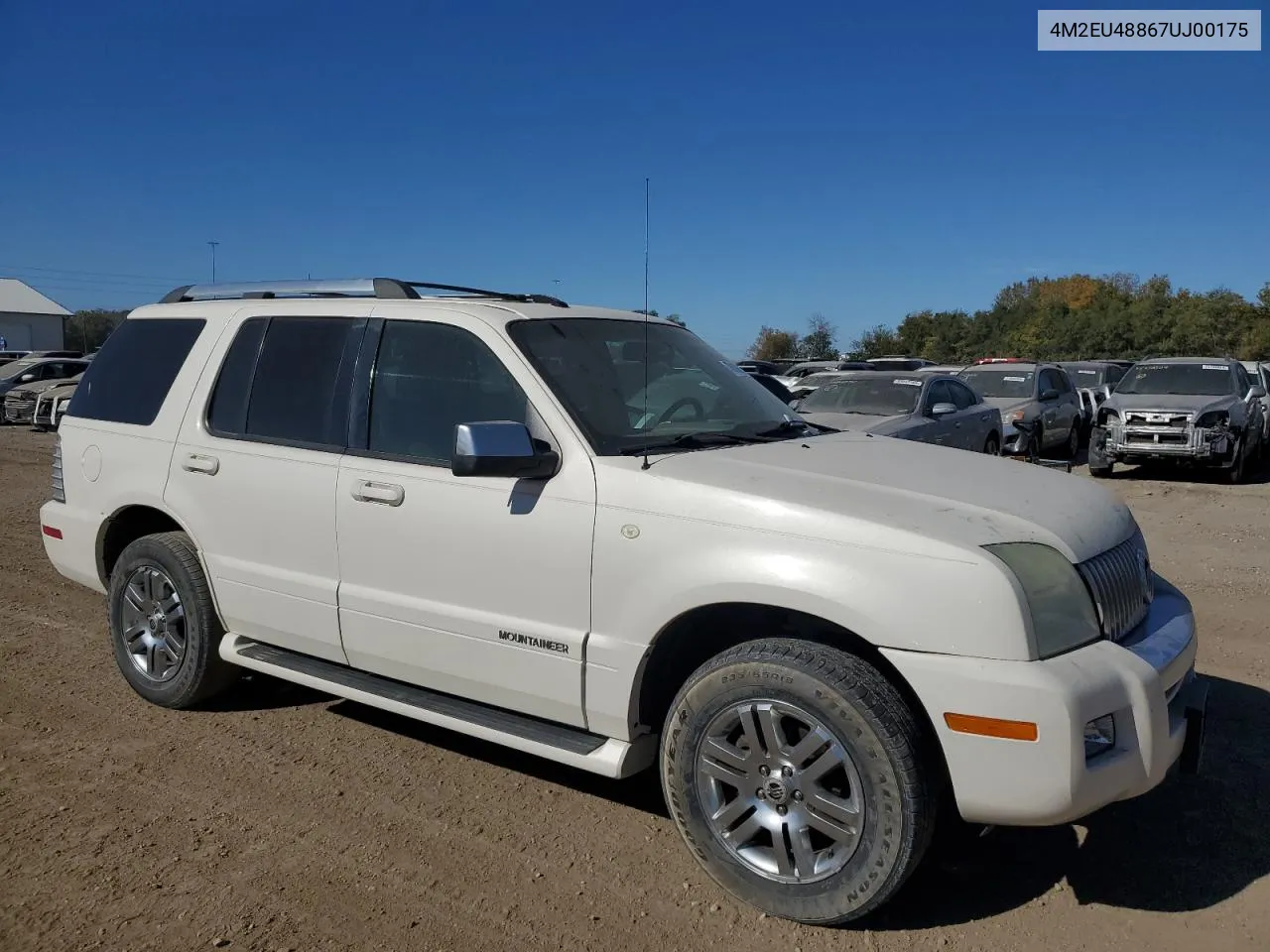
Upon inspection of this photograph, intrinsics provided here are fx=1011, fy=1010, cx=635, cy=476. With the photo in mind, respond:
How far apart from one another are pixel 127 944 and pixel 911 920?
2.39 m

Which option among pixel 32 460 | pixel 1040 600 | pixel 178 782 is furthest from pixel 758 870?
pixel 32 460

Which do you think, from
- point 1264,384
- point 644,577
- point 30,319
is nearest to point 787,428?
point 644,577

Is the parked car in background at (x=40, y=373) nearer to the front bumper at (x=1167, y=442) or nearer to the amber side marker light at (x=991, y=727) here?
the front bumper at (x=1167, y=442)

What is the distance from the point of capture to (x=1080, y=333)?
5331cm

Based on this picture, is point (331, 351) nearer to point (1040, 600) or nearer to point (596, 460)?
point (596, 460)

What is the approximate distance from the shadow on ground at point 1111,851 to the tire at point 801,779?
0.28 metres

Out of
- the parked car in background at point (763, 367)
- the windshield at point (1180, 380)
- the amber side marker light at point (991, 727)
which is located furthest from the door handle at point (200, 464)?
the parked car in background at point (763, 367)

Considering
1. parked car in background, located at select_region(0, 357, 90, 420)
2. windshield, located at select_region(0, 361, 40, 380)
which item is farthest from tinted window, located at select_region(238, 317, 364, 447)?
windshield, located at select_region(0, 361, 40, 380)

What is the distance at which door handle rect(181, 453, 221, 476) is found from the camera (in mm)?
4551

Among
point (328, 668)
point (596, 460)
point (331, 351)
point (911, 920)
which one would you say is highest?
point (331, 351)

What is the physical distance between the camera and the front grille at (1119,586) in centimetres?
309

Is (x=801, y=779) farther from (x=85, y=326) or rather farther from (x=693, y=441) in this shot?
(x=85, y=326)

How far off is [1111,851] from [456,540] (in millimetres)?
2588

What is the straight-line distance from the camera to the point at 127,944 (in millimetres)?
3012
